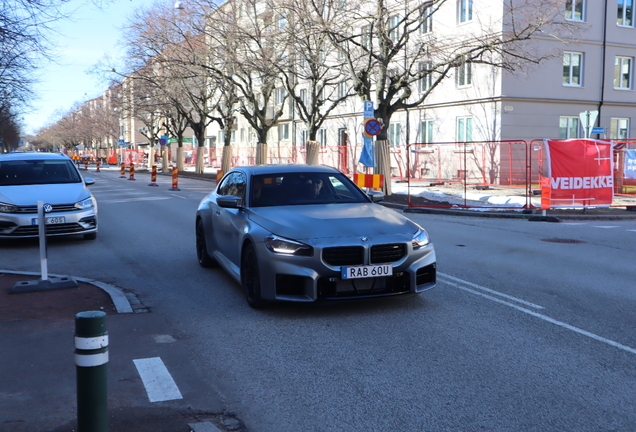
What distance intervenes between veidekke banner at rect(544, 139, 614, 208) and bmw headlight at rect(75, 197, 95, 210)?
38.5 ft

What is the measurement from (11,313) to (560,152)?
14.9 m

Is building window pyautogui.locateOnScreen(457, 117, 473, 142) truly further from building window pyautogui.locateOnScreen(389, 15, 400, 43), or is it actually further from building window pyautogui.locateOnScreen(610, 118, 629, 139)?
building window pyautogui.locateOnScreen(610, 118, 629, 139)

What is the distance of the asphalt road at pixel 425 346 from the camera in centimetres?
411

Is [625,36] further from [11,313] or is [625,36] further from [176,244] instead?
[11,313]

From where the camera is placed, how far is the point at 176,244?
38.3 ft

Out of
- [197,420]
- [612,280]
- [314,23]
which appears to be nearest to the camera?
[197,420]

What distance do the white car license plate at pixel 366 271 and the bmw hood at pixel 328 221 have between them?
334mm

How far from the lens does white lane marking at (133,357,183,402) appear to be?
4.36m

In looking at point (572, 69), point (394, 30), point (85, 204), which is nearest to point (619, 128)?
point (572, 69)

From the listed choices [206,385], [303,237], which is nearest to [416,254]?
[303,237]

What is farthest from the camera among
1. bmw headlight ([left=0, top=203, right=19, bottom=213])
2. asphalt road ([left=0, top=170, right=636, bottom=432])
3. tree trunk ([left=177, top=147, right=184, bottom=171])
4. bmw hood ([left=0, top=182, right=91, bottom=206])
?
tree trunk ([left=177, top=147, right=184, bottom=171])

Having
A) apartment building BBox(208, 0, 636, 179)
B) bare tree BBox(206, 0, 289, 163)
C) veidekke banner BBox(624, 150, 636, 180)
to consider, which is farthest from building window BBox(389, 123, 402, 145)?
veidekke banner BBox(624, 150, 636, 180)

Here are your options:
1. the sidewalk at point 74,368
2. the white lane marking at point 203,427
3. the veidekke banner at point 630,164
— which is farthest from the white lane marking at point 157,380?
the veidekke banner at point 630,164

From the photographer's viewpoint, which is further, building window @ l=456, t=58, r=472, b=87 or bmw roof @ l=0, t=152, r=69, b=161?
building window @ l=456, t=58, r=472, b=87
